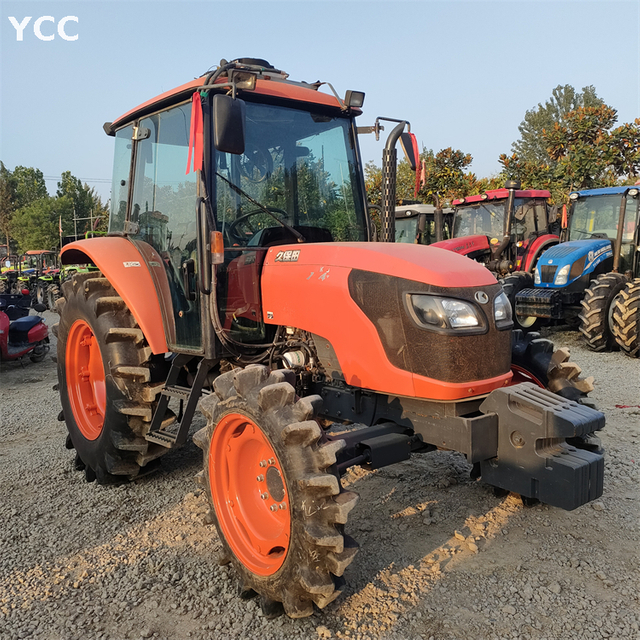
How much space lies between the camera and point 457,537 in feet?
10.4

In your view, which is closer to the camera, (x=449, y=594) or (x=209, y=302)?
(x=449, y=594)

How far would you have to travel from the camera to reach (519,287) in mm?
9414

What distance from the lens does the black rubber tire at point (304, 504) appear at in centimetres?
230

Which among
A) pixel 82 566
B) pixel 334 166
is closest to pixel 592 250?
pixel 334 166

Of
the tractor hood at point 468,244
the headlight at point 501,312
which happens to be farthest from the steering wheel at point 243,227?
the tractor hood at point 468,244

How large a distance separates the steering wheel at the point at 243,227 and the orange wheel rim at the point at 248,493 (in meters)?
1.12

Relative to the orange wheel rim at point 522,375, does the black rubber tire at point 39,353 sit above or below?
below

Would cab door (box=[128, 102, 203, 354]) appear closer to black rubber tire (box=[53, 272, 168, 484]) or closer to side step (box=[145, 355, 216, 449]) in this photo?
side step (box=[145, 355, 216, 449])

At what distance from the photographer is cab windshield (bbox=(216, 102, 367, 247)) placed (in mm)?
3318

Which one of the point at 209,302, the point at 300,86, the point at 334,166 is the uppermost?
the point at 300,86

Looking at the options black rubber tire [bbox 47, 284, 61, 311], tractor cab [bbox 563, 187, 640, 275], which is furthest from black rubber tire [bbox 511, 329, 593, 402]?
black rubber tire [bbox 47, 284, 61, 311]

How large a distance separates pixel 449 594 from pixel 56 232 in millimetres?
43724

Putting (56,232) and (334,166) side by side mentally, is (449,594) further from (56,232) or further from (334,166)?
(56,232)

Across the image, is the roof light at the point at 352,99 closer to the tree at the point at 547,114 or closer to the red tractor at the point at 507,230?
the red tractor at the point at 507,230
